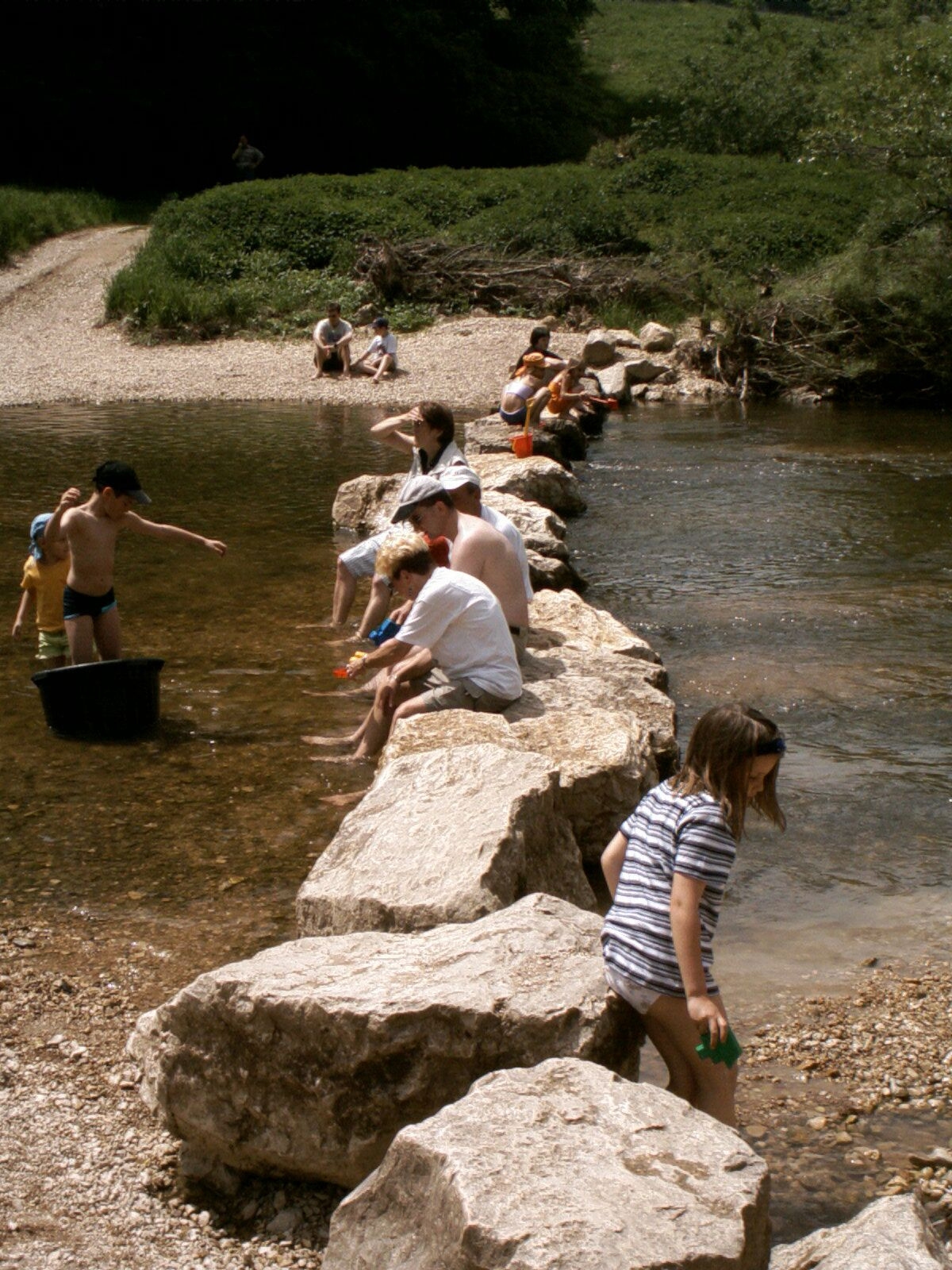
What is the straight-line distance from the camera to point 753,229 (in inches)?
1096

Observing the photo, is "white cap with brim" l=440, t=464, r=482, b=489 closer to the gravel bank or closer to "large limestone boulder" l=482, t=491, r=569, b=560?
"large limestone boulder" l=482, t=491, r=569, b=560

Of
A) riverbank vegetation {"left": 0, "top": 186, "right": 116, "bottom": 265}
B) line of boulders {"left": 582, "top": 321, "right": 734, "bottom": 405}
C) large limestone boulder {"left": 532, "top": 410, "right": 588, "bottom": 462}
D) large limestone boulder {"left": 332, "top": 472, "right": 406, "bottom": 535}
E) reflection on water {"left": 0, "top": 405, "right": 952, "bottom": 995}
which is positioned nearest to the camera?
reflection on water {"left": 0, "top": 405, "right": 952, "bottom": 995}

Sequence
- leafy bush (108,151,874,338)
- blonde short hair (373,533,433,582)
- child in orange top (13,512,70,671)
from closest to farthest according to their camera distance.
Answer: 1. blonde short hair (373,533,433,582)
2. child in orange top (13,512,70,671)
3. leafy bush (108,151,874,338)

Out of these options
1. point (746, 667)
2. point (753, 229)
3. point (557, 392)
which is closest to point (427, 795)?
point (746, 667)

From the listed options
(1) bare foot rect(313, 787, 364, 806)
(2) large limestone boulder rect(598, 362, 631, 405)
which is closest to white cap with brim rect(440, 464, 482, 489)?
(1) bare foot rect(313, 787, 364, 806)

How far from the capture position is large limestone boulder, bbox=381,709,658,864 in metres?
5.76

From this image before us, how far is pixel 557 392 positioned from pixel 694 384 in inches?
253

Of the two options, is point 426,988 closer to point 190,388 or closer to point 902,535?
point 902,535

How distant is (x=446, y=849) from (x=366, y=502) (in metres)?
7.89

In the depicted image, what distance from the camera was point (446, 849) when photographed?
467cm

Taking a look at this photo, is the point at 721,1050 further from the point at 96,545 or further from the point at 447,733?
the point at 96,545

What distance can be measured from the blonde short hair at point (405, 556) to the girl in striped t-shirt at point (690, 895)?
2.99m

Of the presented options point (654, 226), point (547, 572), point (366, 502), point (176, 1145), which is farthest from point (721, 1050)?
point (654, 226)

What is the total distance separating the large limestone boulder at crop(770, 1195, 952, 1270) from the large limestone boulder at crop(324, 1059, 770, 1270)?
0.14m
